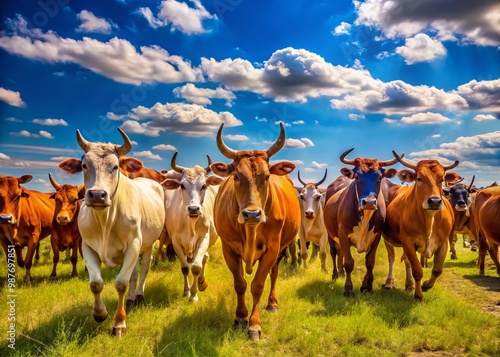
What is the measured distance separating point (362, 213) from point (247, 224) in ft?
11.4

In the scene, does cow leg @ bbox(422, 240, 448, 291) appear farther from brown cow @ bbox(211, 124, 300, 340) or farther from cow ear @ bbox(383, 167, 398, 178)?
brown cow @ bbox(211, 124, 300, 340)

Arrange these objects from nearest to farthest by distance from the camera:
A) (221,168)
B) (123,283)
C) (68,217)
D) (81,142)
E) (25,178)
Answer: (123,283) < (81,142) < (221,168) < (68,217) < (25,178)

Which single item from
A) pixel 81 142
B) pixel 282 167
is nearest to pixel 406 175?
pixel 282 167

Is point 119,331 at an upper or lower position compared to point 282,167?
lower

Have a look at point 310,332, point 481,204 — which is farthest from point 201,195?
point 481,204

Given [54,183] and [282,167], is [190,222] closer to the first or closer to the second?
[282,167]

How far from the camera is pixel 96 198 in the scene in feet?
16.2

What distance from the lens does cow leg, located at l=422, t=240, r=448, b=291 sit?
25.0 feet

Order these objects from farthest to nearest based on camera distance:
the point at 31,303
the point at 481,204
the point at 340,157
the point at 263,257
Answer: the point at 481,204
the point at 340,157
the point at 31,303
the point at 263,257

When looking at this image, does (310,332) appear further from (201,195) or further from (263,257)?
(201,195)

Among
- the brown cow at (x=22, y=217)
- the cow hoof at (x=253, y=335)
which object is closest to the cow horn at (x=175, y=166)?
the brown cow at (x=22, y=217)

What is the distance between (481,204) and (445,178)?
13.1 ft

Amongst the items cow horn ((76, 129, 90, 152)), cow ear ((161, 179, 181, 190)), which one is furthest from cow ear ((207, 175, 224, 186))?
cow horn ((76, 129, 90, 152))

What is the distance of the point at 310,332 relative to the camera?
5.77m
